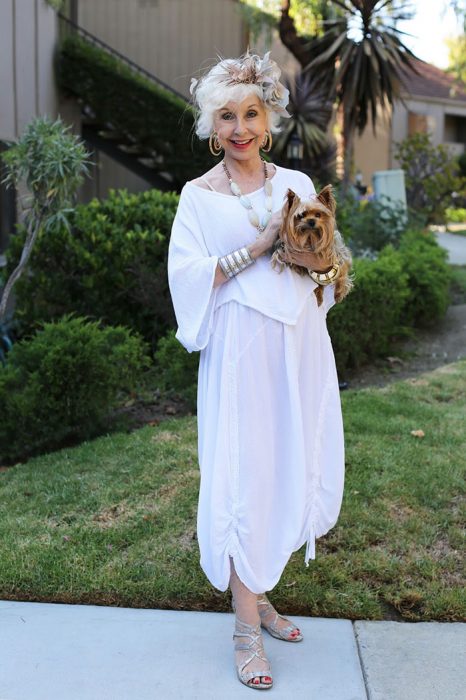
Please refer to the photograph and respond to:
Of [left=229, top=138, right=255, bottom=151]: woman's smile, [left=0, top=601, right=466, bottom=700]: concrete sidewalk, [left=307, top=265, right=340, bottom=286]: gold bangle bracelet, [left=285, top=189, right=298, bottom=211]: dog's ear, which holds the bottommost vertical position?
[left=0, top=601, right=466, bottom=700]: concrete sidewalk

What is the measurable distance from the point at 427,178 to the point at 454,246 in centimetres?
141

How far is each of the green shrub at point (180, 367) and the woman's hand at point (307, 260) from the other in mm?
3070

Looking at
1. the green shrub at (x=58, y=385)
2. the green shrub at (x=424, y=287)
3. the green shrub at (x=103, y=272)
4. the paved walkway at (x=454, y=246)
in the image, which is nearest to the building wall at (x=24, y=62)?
the green shrub at (x=103, y=272)

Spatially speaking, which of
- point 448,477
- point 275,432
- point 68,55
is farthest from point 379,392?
point 68,55

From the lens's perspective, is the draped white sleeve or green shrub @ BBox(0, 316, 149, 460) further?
green shrub @ BBox(0, 316, 149, 460)

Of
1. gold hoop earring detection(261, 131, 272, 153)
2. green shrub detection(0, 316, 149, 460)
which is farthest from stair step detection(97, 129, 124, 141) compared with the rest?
gold hoop earring detection(261, 131, 272, 153)

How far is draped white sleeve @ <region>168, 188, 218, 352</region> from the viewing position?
276cm

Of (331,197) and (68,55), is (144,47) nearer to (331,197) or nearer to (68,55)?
(68,55)

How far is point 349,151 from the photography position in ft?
49.9

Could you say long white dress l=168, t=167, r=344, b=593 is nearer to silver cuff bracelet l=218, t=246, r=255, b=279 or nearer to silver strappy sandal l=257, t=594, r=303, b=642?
silver cuff bracelet l=218, t=246, r=255, b=279

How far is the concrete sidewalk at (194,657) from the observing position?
2.72 m

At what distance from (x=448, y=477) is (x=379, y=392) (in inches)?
64.8

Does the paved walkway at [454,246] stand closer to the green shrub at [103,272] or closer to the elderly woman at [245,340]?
the green shrub at [103,272]

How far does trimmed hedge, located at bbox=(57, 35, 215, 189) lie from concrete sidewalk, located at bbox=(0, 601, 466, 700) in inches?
441
